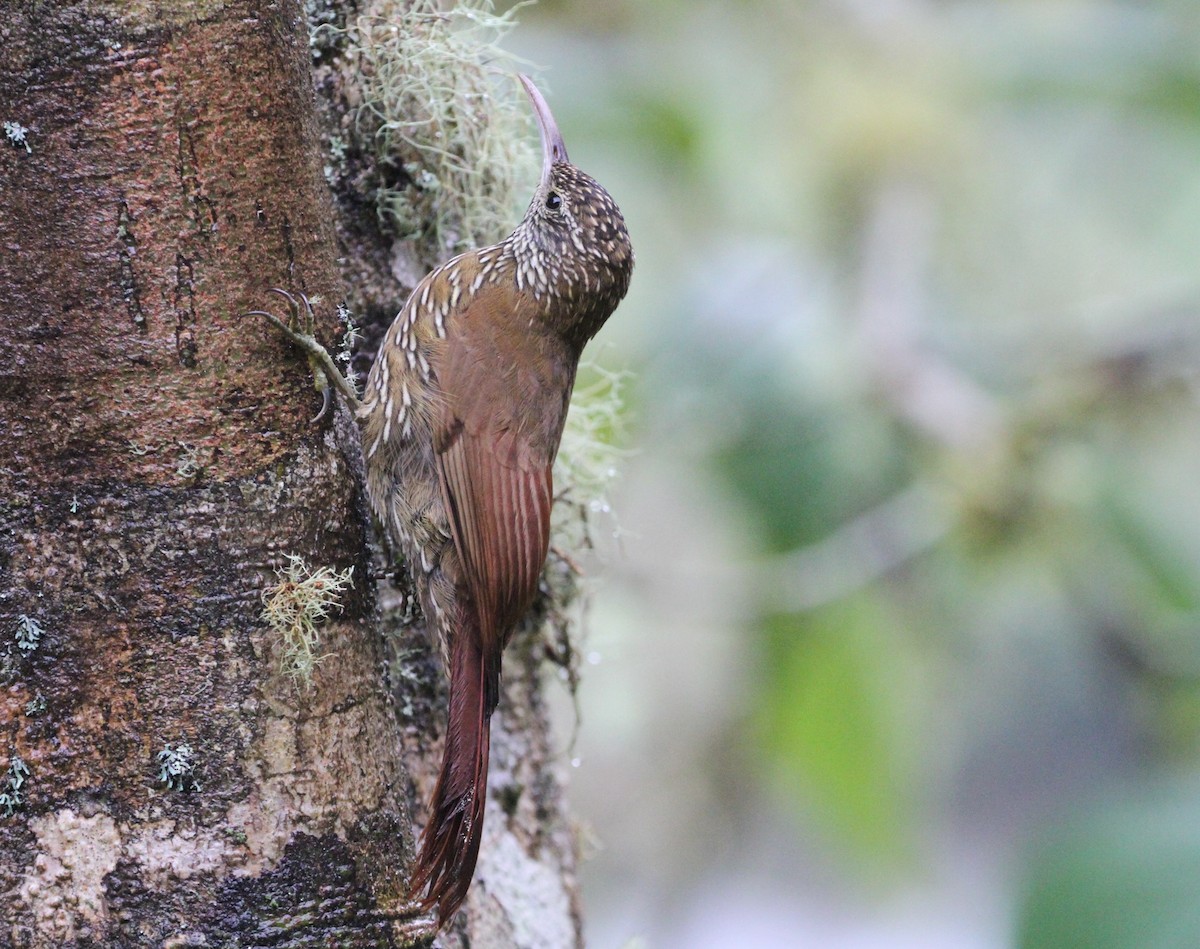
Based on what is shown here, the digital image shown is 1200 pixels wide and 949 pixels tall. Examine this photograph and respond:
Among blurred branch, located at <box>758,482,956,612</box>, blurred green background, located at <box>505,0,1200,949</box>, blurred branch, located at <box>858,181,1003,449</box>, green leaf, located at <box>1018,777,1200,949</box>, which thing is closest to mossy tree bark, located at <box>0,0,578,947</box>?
green leaf, located at <box>1018,777,1200,949</box>

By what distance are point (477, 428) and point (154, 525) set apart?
0.71 m

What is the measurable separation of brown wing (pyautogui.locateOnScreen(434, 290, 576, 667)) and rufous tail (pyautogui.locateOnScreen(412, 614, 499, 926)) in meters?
0.05

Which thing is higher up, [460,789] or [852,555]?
[460,789]

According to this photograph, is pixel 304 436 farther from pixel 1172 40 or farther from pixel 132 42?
pixel 1172 40

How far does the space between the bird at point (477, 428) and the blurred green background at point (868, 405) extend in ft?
2.97

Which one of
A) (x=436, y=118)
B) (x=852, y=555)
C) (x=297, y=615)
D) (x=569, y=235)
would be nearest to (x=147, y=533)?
(x=297, y=615)

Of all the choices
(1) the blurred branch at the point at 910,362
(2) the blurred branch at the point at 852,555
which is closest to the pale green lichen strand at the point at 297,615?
(2) the blurred branch at the point at 852,555

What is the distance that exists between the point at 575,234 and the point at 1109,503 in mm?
2266

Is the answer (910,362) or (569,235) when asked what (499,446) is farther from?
(910,362)

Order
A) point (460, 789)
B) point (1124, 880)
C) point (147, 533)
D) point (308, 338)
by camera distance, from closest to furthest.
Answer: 1. point (147, 533)
2. point (308, 338)
3. point (460, 789)
4. point (1124, 880)

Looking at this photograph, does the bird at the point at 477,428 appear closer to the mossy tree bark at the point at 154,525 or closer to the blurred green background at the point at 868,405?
the mossy tree bark at the point at 154,525

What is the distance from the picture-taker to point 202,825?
1.74m

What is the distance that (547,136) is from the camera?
263 centimetres

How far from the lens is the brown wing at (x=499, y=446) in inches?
87.7
